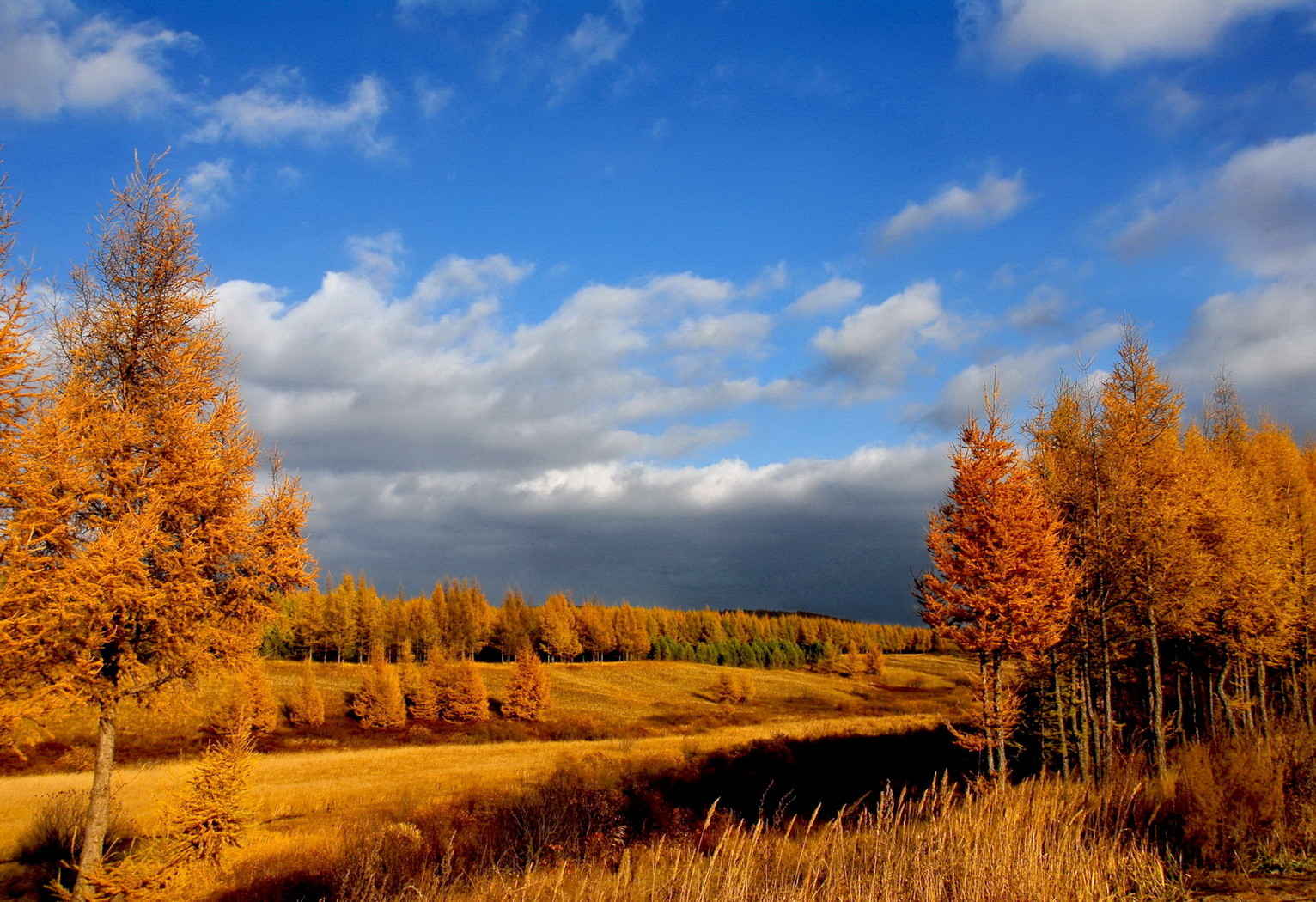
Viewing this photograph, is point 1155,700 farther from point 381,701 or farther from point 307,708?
point 307,708

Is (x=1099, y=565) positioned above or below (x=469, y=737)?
above

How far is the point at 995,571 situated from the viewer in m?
19.6

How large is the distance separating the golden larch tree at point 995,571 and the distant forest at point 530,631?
53511mm

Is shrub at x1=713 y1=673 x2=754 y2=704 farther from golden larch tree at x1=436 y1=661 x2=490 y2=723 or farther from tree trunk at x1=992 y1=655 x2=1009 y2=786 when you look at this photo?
tree trunk at x1=992 y1=655 x2=1009 y2=786

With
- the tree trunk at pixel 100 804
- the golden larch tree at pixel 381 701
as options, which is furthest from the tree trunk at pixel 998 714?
the golden larch tree at pixel 381 701

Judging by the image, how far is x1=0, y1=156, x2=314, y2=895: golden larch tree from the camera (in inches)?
400

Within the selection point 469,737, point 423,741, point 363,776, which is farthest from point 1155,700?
point 469,737

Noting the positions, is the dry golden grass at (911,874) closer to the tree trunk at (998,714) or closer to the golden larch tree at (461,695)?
the tree trunk at (998,714)

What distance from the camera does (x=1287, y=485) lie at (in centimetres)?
3575

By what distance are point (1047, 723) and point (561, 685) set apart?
57474 mm

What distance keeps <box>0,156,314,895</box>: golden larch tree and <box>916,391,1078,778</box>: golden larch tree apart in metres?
16.1

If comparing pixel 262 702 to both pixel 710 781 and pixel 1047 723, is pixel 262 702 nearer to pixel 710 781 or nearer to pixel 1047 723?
pixel 710 781

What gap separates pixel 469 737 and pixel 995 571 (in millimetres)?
45684

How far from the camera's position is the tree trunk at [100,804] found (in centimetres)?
1069
